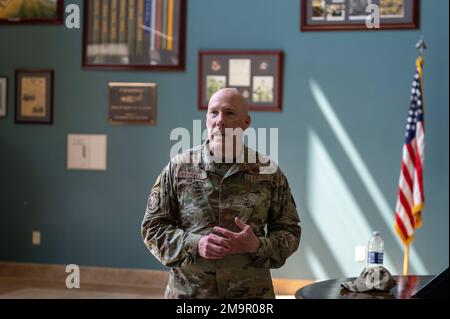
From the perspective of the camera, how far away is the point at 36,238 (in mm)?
6840

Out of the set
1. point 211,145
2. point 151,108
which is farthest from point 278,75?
point 211,145

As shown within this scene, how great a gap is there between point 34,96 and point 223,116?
192 inches

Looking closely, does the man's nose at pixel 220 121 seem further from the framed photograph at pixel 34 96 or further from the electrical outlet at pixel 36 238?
the electrical outlet at pixel 36 238

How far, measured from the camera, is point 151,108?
21.6ft

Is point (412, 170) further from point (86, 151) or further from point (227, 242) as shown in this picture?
point (227, 242)

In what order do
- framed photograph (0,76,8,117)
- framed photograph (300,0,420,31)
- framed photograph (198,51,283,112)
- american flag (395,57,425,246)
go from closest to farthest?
1. american flag (395,57,425,246)
2. framed photograph (300,0,420,31)
3. framed photograph (198,51,283,112)
4. framed photograph (0,76,8,117)

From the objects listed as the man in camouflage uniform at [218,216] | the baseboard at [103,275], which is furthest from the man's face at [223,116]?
the baseboard at [103,275]

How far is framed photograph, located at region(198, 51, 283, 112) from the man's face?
405cm

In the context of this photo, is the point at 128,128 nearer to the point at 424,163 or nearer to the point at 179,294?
the point at 424,163

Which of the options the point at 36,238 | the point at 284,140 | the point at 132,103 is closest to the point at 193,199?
the point at 284,140

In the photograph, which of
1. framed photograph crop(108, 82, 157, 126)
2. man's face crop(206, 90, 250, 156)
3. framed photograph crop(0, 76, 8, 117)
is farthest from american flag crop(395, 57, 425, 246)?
man's face crop(206, 90, 250, 156)

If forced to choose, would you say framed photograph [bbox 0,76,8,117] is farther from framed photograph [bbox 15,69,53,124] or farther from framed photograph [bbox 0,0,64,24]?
framed photograph [bbox 0,0,64,24]

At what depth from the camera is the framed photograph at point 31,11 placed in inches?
265

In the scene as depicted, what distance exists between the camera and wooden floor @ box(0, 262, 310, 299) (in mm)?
6121
